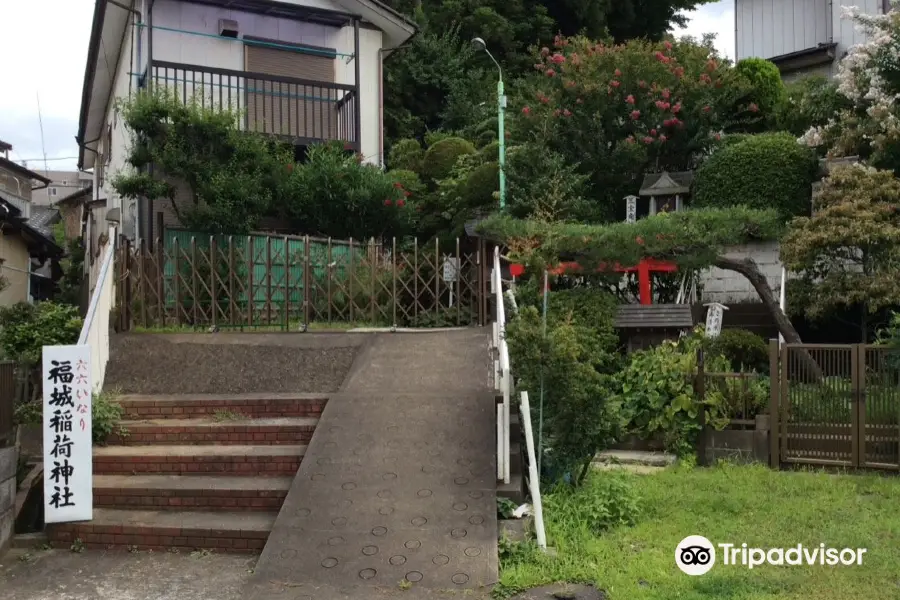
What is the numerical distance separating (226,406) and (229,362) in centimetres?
108

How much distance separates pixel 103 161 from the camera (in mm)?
20969

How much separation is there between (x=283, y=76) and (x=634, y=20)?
13109 millimetres

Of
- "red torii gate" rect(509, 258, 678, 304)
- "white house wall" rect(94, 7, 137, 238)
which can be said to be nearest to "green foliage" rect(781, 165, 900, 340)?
"red torii gate" rect(509, 258, 678, 304)

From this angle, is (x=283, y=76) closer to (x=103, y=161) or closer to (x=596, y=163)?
(x=596, y=163)

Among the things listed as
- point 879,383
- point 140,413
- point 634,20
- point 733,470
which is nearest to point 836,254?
point 879,383

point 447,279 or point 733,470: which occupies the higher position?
point 447,279

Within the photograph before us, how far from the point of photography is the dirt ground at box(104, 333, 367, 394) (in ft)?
27.9

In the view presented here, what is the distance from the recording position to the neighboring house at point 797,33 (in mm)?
16734

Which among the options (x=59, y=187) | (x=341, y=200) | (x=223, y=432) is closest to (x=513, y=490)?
(x=223, y=432)

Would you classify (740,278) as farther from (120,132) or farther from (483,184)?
(120,132)

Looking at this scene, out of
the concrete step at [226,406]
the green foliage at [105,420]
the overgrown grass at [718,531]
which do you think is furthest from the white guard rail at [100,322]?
the overgrown grass at [718,531]

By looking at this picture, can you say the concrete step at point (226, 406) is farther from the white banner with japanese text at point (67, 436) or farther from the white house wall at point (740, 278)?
the white house wall at point (740, 278)

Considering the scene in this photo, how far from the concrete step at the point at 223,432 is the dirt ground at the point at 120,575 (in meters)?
1.50

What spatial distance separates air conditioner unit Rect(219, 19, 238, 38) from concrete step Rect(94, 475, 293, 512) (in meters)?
10.1
